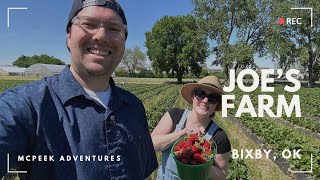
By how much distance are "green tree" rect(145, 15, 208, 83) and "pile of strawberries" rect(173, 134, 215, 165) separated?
5536cm

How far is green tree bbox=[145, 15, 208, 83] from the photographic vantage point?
60000 mm

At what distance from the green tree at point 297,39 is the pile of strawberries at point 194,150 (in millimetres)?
48643

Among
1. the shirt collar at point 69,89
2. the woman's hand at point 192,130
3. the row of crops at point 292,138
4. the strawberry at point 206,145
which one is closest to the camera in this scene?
the shirt collar at point 69,89

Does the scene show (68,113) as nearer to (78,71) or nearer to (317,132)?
(78,71)

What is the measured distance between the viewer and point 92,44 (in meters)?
1.88

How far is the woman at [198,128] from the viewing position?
3156 mm

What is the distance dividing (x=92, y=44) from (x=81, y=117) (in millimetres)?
405

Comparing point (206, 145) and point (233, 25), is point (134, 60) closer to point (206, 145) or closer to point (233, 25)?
point (233, 25)

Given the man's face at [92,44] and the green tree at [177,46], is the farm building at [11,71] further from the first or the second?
the man's face at [92,44]

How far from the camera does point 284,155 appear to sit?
8.90m

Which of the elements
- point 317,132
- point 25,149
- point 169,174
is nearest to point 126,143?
point 25,149

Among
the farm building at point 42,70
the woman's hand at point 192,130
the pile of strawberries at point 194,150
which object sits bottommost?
the pile of strawberries at point 194,150

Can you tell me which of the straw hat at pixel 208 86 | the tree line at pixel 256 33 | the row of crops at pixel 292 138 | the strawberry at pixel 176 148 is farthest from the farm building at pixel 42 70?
the strawberry at pixel 176 148

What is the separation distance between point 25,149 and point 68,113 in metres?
0.26
